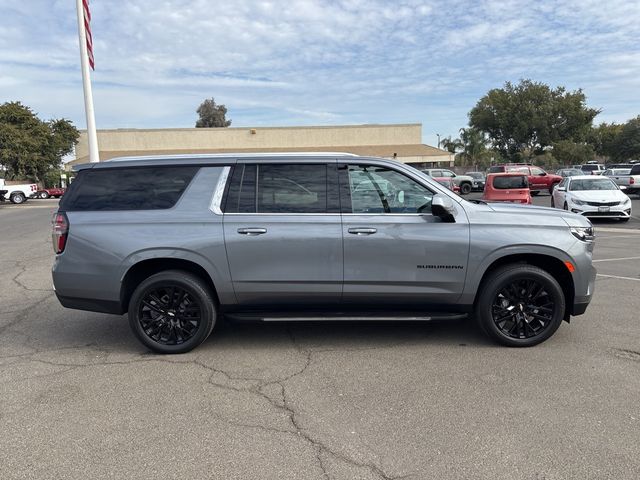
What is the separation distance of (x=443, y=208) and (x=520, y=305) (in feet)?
4.02

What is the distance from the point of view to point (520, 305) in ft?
15.3

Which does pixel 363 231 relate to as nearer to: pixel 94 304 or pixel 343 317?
pixel 343 317

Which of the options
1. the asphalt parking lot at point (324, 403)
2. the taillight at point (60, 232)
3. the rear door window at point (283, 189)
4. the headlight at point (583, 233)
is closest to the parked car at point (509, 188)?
the asphalt parking lot at point (324, 403)

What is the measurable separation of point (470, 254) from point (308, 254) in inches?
57.9

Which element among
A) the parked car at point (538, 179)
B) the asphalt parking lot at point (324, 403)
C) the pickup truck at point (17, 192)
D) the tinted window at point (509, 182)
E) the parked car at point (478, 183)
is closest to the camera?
the asphalt parking lot at point (324, 403)

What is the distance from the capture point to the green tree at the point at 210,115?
8400 cm

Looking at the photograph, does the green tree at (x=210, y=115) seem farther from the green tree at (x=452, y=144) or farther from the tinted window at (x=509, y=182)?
the tinted window at (x=509, y=182)

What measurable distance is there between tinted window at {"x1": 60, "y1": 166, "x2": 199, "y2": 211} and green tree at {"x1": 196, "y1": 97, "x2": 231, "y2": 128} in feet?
272

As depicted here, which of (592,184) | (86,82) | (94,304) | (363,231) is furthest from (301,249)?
(86,82)

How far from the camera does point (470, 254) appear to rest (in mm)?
4516

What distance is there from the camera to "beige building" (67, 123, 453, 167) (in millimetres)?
56781

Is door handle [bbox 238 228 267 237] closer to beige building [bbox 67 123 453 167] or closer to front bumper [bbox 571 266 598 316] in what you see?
front bumper [bbox 571 266 598 316]

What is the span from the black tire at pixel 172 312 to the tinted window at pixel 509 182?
49.8 feet

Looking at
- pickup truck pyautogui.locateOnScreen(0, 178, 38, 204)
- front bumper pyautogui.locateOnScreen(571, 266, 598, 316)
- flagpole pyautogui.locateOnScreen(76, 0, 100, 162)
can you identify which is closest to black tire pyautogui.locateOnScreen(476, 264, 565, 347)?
front bumper pyautogui.locateOnScreen(571, 266, 598, 316)
